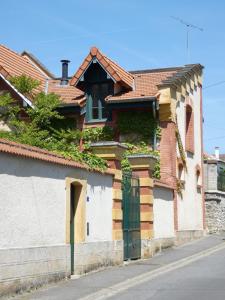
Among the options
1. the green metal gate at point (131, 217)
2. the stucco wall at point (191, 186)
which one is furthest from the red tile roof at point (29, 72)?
the green metal gate at point (131, 217)

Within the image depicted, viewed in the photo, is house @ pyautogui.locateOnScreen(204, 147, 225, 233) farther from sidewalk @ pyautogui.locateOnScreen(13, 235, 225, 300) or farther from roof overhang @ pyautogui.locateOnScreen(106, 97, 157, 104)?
roof overhang @ pyautogui.locateOnScreen(106, 97, 157, 104)

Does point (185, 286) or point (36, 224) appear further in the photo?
point (185, 286)

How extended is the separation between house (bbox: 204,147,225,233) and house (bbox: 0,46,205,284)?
1.57 metres

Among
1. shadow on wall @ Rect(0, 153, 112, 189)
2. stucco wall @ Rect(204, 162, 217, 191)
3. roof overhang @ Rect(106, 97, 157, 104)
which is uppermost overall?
roof overhang @ Rect(106, 97, 157, 104)

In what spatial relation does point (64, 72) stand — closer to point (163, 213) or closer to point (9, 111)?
point (9, 111)

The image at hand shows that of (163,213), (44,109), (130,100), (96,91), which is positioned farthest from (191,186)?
(44,109)

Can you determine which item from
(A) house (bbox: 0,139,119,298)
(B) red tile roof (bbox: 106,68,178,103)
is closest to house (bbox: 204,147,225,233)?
(B) red tile roof (bbox: 106,68,178,103)

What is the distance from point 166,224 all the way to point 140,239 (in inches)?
142

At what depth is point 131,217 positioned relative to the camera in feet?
64.3

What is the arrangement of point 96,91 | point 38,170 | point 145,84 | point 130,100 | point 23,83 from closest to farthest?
A: 1. point 38,170
2. point 23,83
3. point 130,100
4. point 96,91
5. point 145,84

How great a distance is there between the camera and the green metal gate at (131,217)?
62.3 ft

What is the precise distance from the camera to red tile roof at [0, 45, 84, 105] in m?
27.0

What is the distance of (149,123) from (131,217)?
701 centimetres

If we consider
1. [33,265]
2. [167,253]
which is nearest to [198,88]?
[167,253]
